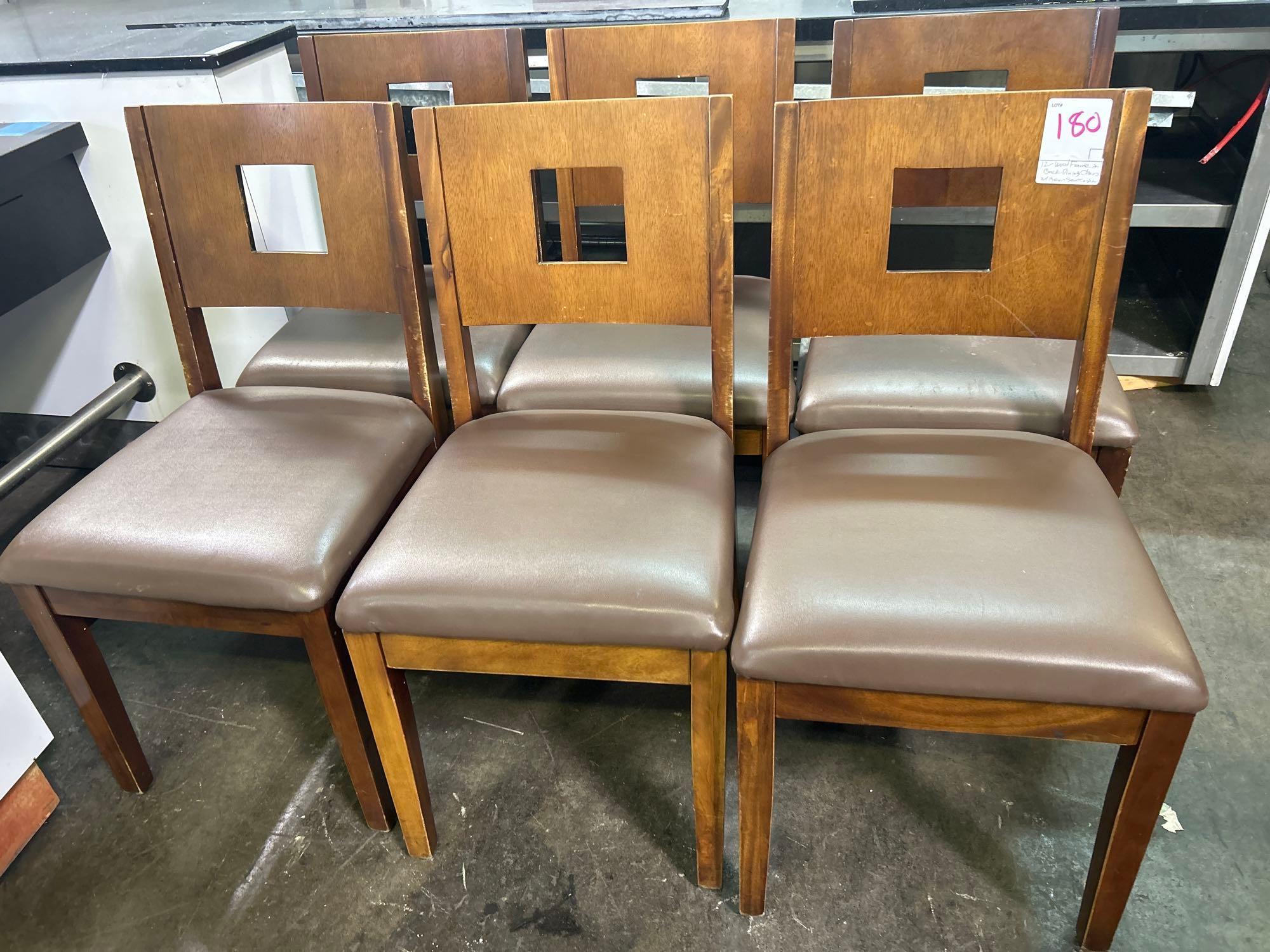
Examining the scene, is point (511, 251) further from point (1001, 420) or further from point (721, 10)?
point (721, 10)

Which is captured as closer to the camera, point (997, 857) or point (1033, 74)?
point (997, 857)

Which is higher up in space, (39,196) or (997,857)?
(39,196)

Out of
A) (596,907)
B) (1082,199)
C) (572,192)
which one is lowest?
(596,907)

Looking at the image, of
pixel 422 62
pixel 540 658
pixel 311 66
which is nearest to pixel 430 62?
pixel 422 62

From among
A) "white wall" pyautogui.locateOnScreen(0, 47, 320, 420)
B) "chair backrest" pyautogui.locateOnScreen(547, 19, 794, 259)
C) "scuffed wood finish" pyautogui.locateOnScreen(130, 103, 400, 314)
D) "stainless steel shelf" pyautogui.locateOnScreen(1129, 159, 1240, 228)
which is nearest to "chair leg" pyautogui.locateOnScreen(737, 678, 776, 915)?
"scuffed wood finish" pyautogui.locateOnScreen(130, 103, 400, 314)

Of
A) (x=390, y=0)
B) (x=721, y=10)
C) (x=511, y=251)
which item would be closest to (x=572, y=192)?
(x=511, y=251)

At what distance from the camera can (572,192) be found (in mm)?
1674

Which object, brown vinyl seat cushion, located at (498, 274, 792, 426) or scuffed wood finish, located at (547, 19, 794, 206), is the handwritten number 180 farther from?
scuffed wood finish, located at (547, 19, 794, 206)

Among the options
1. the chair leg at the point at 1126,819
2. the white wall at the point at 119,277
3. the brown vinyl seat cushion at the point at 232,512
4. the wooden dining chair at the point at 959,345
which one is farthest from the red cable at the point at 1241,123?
the white wall at the point at 119,277

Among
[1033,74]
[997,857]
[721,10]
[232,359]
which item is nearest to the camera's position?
[997,857]

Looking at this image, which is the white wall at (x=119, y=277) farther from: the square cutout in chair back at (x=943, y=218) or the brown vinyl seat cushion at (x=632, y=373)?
the square cutout in chair back at (x=943, y=218)

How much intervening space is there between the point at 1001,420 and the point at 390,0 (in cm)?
215

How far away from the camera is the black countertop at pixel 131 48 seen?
5.35ft

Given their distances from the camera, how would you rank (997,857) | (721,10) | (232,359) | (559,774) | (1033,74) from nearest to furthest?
(997,857) < (559,774) < (1033,74) < (232,359) < (721,10)
